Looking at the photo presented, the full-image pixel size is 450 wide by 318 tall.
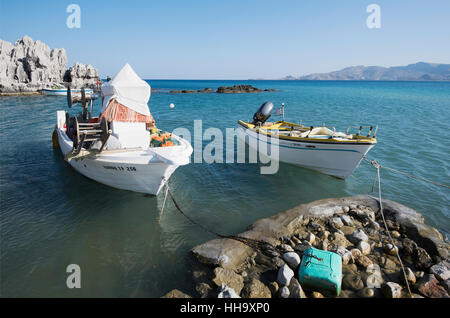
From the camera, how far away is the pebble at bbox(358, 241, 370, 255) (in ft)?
21.3

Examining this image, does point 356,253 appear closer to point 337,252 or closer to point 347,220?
point 337,252

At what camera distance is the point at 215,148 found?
1706cm

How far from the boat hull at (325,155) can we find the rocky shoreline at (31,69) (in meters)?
59.3

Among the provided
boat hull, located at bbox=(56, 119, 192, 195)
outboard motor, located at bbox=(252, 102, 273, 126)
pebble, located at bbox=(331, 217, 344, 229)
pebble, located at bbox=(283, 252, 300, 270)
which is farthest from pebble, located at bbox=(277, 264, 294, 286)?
outboard motor, located at bbox=(252, 102, 273, 126)

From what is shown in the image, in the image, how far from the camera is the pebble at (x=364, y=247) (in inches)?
255

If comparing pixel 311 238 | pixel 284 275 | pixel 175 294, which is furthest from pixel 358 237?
pixel 175 294

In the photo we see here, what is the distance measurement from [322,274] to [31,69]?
7398 cm

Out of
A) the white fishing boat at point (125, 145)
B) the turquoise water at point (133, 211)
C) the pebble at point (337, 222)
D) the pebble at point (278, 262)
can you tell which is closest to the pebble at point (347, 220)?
the pebble at point (337, 222)

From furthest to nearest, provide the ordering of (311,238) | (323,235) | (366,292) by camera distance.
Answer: (323,235) < (311,238) < (366,292)

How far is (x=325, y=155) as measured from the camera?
1218 cm

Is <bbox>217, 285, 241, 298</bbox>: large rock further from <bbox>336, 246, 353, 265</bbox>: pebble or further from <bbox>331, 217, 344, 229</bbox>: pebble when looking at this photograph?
<bbox>331, 217, 344, 229</bbox>: pebble

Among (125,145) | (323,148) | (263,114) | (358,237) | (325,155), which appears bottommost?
(358,237)
